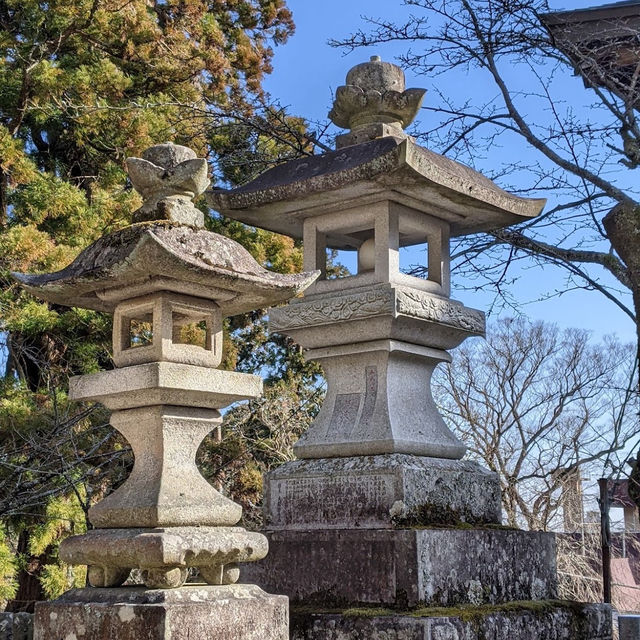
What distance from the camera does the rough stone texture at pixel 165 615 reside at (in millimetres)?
Result: 3816

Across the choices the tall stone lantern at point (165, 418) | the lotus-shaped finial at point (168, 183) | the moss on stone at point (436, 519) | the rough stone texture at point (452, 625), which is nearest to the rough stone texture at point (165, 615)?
the tall stone lantern at point (165, 418)

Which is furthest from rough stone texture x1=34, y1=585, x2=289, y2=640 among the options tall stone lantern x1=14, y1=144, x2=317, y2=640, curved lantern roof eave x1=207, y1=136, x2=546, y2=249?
curved lantern roof eave x1=207, y1=136, x2=546, y2=249

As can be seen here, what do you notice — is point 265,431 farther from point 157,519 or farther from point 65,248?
point 157,519

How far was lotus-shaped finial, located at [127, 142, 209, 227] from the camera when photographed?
449cm

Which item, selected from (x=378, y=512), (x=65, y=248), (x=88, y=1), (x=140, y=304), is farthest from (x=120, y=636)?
(x=88, y=1)

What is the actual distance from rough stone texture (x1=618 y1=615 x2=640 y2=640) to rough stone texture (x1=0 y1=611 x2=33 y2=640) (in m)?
3.60

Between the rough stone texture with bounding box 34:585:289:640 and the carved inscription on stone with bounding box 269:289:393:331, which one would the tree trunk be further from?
the rough stone texture with bounding box 34:585:289:640

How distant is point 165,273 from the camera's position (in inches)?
164

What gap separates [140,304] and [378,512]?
1.84m

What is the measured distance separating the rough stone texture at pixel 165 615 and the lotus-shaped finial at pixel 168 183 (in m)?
1.72

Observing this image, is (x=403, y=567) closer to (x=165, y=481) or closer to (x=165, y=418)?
(x=165, y=481)

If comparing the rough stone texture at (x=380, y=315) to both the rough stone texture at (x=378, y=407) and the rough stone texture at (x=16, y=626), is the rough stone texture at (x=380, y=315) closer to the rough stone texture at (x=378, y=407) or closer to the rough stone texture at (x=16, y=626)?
the rough stone texture at (x=378, y=407)

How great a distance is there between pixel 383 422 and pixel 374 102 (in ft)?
6.81

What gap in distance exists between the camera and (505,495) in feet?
38.7
